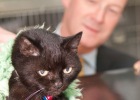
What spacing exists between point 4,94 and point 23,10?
97cm

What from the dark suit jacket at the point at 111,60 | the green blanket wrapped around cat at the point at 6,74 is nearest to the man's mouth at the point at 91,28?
the dark suit jacket at the point at 111,60

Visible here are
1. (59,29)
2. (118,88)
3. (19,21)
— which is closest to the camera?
(118,88)

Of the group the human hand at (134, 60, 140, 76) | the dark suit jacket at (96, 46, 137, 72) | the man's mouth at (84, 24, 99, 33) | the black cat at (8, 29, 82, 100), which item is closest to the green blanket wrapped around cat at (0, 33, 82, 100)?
the black cat at (8, 29, 82, 100)

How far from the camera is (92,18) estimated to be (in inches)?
46.7

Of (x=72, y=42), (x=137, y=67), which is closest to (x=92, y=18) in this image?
(x=137, y=67)

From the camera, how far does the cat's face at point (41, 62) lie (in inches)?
21.2

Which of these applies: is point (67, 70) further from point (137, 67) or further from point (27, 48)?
point (137, 67)

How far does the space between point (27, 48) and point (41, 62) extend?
34mm

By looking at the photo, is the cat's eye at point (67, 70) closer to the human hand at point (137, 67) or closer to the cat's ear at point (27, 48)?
the cat's ear at point (27, 48)

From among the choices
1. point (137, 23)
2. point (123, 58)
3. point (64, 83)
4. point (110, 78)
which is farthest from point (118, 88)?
point (137, 23)

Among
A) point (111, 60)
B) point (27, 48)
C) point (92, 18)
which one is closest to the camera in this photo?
point (27, 48)

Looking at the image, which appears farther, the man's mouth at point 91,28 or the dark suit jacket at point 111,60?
the dark suit jacket at point 111,60

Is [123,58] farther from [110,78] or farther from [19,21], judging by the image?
[19,21]

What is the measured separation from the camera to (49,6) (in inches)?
61.4
